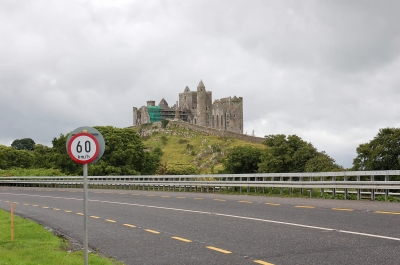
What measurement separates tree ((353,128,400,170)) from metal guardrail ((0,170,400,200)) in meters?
Answer: 9.41

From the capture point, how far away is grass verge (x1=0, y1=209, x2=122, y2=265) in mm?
9539

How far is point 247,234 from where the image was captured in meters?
12.0

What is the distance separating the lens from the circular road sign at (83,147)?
26.2ft

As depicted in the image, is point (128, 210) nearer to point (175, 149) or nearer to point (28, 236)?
point (28, 236)

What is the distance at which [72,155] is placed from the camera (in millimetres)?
8016

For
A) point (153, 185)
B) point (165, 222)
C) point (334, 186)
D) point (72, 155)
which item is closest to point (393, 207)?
point (334, 186)

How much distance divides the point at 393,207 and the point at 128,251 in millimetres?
9403

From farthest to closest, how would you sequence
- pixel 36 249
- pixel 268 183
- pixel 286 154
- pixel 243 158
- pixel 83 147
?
pixel 243 158 → pixel 286 154 → pixel 268 183 → pixel 36 249 → pixel 83 147

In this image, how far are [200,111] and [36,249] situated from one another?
6550 inches

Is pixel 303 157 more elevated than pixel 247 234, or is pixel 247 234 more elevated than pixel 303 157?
pixel 303 157

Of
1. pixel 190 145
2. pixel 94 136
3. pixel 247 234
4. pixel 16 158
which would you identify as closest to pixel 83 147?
pixel 94 136

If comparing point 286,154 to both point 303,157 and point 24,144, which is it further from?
point 24,144

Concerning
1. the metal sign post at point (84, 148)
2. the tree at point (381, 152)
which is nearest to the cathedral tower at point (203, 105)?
the tree at point (381, 152)

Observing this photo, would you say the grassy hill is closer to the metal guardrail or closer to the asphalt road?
the metal guardrail
